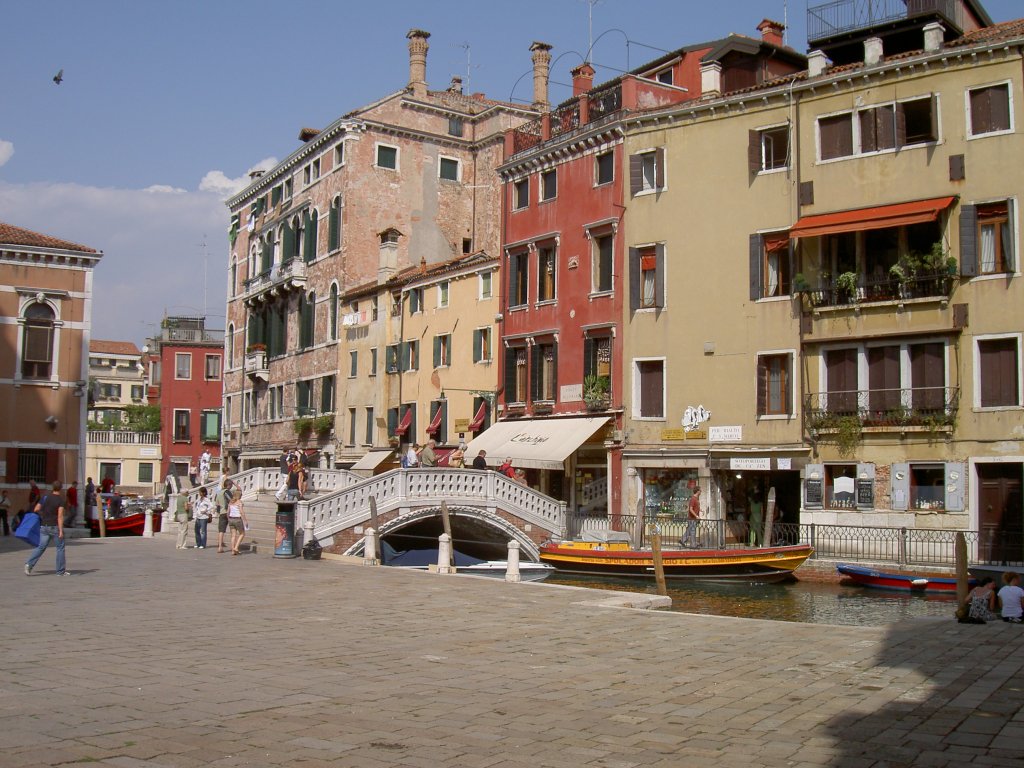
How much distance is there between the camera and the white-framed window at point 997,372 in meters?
25.8

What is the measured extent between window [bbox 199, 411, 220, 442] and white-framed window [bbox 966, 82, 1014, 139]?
50.4 metres

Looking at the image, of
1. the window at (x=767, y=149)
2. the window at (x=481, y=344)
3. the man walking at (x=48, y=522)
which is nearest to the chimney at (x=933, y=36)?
the window at (x=767, y=149)

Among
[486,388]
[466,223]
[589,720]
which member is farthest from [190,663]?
[466,223]

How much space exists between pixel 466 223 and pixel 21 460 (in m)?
21.4

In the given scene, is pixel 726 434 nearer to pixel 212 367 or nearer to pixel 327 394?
pixel 327 394

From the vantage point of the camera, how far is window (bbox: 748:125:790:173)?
30734 mm

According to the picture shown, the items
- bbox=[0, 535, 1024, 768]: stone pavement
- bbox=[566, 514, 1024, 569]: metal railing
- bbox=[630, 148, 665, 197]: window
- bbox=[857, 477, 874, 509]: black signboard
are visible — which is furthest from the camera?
bbox=[630, 148, 665, 197]: window

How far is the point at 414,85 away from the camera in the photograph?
50.1 metres

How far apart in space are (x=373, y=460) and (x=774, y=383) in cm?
1861

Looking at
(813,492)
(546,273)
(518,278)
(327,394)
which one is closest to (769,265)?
(813,492)

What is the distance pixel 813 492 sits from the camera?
95.1 feet

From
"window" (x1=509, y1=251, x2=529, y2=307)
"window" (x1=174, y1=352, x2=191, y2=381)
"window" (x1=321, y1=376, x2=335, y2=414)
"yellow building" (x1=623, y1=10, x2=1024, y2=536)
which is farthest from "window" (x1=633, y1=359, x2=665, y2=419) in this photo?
"window" (x1=174, y1=352, x2=191, y2=381)

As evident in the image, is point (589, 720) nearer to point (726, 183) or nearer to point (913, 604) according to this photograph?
point (913, 604)

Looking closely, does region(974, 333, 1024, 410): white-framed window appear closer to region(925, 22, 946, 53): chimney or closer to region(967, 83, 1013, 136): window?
region(967, 83, 1013, 136): window
